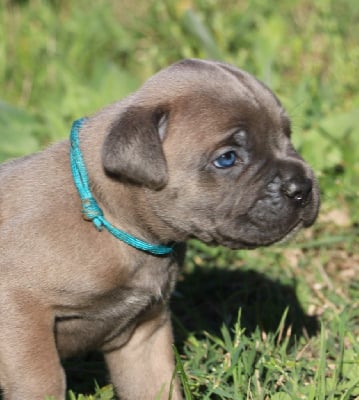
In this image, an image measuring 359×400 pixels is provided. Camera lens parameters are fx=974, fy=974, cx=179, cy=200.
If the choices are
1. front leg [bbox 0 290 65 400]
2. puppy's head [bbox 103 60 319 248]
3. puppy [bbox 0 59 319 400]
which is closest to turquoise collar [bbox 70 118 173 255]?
puppy [bbox 0 59 319 400]

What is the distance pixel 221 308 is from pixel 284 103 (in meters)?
2.10

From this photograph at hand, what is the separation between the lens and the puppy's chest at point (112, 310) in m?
4.37

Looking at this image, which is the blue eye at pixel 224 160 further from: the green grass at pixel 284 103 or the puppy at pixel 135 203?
the green grass at pixel 284 103

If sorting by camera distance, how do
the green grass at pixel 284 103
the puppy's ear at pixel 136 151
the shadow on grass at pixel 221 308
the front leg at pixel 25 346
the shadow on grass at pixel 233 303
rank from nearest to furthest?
the puppy's ear at pixel 136 151
the front leg at pixel 25 346
the green grass at pixel 284 103
the shadow on grass at pixel 221 308
the shadow on grass at pixel 233 303

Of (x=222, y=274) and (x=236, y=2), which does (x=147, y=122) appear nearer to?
(x=222, y=274)

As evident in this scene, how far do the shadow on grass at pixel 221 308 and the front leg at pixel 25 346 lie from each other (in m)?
0.90

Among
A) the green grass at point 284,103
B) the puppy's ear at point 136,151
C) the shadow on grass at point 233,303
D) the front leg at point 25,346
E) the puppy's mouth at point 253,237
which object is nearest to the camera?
the puppy's ear at point 136,151

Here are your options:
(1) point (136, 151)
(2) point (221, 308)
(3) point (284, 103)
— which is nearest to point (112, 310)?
(1) point (136, 151)

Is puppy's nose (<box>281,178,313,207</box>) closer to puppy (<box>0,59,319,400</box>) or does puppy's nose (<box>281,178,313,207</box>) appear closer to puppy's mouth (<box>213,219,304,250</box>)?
puppy (<box>0,59,319,400</box>)

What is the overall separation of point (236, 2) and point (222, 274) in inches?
160

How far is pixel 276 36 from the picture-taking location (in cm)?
845

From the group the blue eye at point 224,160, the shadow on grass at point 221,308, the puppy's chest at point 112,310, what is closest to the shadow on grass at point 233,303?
the shadow on grass at point 221,308

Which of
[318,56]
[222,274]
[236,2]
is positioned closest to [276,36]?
[318,56]

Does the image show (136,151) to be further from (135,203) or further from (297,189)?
(297,189)
